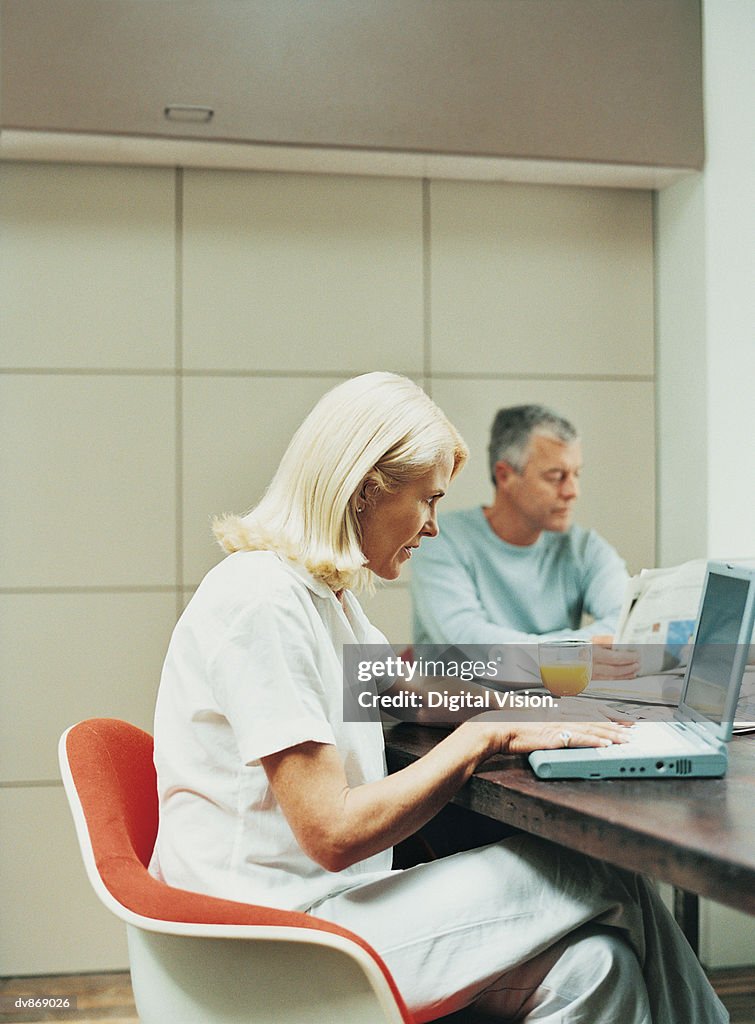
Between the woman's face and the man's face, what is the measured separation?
5.28ft

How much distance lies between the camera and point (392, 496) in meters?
1.59

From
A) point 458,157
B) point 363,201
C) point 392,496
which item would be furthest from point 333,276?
point 392,496

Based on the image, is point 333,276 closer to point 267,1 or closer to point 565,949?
point 267,1

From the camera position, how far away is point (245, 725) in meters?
1.34

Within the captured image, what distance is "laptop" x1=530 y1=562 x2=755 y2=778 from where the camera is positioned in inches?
53.2

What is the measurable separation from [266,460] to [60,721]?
39.1 inches

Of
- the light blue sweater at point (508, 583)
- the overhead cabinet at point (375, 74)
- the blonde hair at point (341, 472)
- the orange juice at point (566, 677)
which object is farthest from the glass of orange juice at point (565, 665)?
the overhead cabinet at point (375, 74)

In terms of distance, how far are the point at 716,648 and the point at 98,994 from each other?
222 cm

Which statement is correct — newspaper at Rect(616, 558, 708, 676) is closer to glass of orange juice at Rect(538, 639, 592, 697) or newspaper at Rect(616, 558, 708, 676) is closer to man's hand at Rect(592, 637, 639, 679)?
man's hand at Rect(592, 637, 639, 679)

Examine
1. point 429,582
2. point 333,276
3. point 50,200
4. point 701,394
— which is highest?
point 50,200

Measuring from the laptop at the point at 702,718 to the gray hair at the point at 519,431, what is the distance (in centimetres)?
162

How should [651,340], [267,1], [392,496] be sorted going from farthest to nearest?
1. [651,340]
2. [267,1]
3. [392,496]

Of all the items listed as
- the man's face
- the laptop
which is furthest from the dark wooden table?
the man's face

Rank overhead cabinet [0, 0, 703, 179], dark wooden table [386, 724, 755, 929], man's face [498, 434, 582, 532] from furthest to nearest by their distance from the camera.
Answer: man's face [498, 434, 582, 532] < overhead cabinet [0, 0, 703, 179] < dark wooden table [386, 724, 755, 929]
